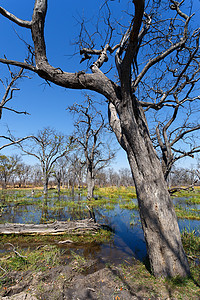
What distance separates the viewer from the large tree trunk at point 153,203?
9.03 feet

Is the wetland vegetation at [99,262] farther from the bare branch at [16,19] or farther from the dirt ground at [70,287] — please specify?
the bare branch at [16,19]

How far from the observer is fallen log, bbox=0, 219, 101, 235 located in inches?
237

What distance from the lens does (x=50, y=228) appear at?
616cm

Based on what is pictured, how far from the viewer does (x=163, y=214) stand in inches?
112

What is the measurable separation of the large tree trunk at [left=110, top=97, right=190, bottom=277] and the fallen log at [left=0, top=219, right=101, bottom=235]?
12.7 ft

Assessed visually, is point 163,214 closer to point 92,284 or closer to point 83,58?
point 92,284

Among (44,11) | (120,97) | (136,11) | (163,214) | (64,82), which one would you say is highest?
(44,11)

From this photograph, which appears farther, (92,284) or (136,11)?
(92,284)

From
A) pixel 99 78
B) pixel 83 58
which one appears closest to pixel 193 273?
pixel 99 78

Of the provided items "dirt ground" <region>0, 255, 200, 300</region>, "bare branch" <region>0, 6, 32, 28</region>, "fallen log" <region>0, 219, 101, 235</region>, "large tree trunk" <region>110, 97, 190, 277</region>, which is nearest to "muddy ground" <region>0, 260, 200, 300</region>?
"dirt ground" <region>0, 255, 200, 300</region>

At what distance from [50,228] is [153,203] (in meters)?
5.15

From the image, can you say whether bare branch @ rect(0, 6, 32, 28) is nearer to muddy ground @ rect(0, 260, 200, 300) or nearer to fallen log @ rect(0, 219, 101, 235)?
muddy ground @ rect(0, 260, 200, 300)

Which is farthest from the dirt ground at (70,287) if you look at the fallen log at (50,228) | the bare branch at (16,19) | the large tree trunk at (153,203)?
the bare branch at (16,19)

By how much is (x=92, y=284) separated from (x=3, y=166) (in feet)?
138
